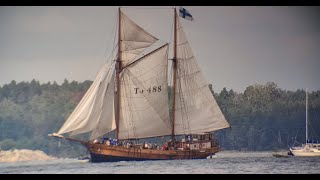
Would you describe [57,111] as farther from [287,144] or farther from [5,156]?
[287,144]

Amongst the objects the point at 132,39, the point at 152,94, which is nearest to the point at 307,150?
the point at 152,94

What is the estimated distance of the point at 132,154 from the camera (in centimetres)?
4653

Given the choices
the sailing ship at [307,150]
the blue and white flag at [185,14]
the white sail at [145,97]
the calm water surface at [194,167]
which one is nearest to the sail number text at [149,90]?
the white sail at [145,97]

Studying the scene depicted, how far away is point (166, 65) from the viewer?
47.4 meters

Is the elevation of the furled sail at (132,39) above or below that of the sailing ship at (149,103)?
above

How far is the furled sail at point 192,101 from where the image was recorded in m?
46.8

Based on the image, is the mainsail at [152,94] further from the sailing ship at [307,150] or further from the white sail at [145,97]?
the sailing ship at [307,150]

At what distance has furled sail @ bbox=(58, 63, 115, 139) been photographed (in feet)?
146

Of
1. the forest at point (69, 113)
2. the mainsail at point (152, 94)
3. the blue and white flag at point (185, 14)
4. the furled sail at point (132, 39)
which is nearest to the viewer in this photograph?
the blue and white flag at point (185, 14)

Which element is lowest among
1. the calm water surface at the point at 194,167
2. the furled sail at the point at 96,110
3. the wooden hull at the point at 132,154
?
the calm water surface at the point at 194,167

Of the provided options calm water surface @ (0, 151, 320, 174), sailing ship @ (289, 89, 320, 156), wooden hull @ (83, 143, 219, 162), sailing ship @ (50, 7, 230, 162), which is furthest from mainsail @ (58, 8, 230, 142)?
sailing ship @ (289, 89, 320, 156)

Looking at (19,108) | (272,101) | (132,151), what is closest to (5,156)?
(19,108)

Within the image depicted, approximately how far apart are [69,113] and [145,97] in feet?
27.9

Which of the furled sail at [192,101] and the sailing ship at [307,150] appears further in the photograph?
the sailing ship at [307,150]
